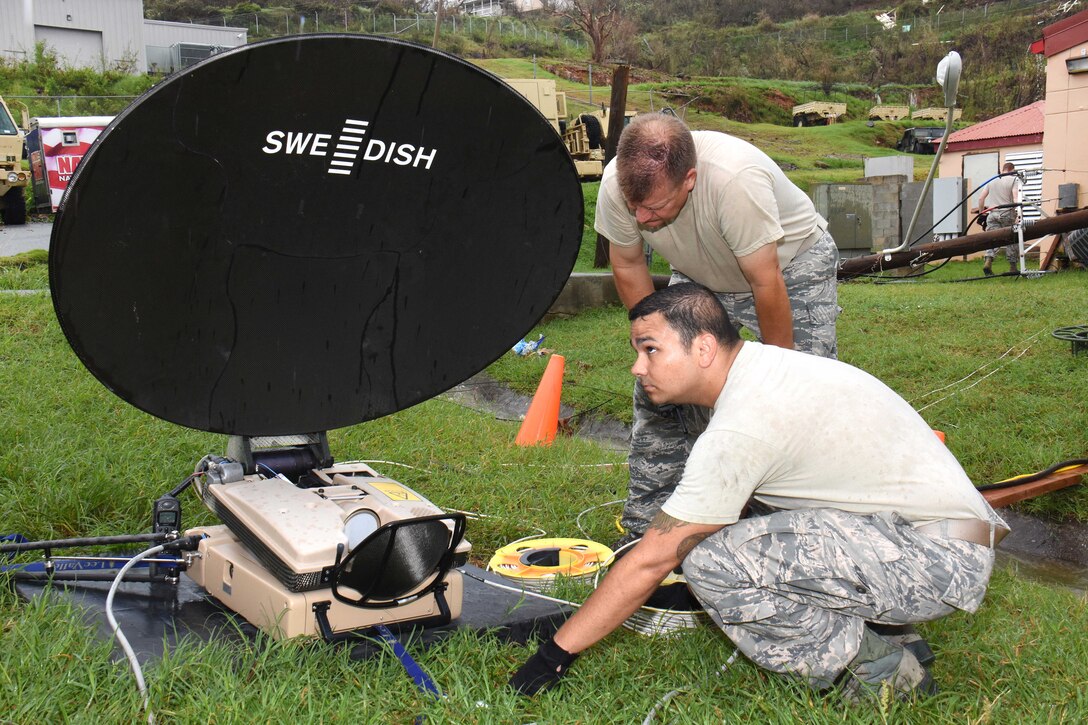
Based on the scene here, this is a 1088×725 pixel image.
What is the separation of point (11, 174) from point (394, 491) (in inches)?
546

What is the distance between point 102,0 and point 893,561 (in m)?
36.5

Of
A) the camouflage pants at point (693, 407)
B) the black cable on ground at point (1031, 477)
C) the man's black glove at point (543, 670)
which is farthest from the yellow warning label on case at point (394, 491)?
the black cable on ground at point (1031, 477)

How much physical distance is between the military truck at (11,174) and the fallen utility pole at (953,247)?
12566 mm

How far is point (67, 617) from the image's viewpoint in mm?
2707

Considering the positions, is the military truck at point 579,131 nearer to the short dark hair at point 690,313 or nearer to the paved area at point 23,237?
the paved area at point 23,237

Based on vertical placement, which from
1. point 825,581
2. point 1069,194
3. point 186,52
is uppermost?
point 186,52

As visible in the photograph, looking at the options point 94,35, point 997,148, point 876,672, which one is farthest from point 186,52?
point 876,672

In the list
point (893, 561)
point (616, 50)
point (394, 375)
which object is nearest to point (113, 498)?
point (394, 375)

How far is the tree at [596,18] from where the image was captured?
164 feet

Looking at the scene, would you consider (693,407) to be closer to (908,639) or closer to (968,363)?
(908,639)

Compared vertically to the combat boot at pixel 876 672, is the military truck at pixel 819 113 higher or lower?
higher

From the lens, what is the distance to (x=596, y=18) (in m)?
53.6

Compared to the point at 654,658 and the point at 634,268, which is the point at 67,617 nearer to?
the point at 654,658

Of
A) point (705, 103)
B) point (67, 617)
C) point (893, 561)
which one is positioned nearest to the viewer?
point (893, 561)
